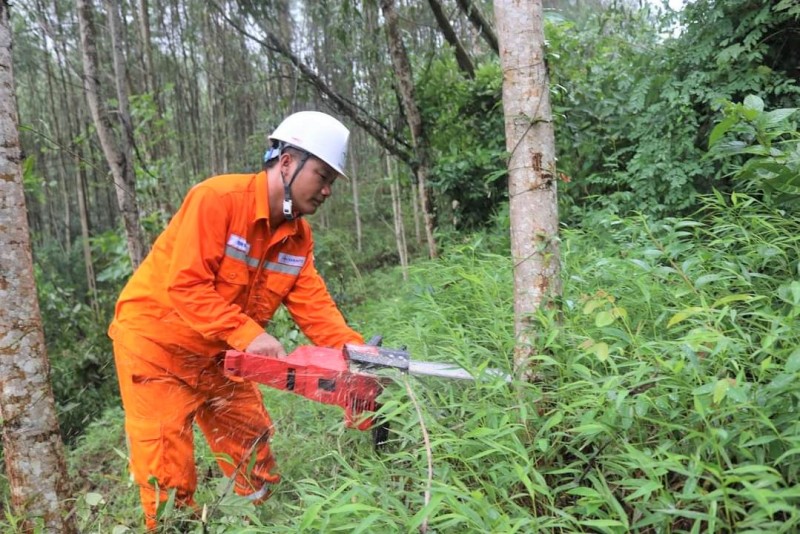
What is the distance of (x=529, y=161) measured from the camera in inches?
72.1

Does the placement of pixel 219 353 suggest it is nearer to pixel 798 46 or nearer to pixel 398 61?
pixel 398 61

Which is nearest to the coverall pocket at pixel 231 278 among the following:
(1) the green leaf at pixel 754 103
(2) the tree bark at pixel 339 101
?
(1) the green leaf at pixel 754 103

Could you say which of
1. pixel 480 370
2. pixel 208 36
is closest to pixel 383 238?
pixel 208 36

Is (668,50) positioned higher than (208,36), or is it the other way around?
(208,36)

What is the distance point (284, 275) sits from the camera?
2.50 meters

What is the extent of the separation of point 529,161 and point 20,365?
1.98 m

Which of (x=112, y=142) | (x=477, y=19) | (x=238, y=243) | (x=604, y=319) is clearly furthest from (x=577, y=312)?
(x=477, y=19)

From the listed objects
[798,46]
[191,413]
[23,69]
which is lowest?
[191,413]

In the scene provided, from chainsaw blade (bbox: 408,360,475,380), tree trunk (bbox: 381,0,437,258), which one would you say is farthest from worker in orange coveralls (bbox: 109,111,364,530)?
tree trunk (bbox: 381,0,437,258)

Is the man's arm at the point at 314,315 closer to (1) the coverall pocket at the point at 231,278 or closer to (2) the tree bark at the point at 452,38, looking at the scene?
(1) the coverall pocket at the point at 231,278

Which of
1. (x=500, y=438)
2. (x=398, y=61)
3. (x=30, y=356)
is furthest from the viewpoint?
(x=398, y=61)

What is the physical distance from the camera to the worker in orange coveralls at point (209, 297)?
2109 mm

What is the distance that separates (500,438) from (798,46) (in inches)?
138

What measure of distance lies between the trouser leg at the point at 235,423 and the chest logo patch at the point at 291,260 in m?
0.62
